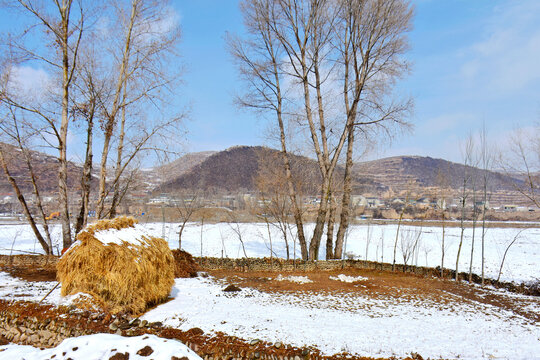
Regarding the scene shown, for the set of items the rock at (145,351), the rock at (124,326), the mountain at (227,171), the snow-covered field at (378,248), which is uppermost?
the mountain at (227,171)

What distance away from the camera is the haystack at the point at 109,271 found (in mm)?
5730

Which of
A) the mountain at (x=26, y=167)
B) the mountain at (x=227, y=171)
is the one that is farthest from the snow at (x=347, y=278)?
the mountain at (x=227, y=171)

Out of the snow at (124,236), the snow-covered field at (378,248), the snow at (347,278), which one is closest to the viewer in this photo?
the snow at (124,236)

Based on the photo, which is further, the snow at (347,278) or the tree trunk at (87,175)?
the tree trunk at (87,175)

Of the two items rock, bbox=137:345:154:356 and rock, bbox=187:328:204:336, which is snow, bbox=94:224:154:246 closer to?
rock, bbox=187:328:204:336

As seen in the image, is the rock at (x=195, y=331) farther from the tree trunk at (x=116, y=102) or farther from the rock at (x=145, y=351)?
the tree trunk at (x=116, y=102)

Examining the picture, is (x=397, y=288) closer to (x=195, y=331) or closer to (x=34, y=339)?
(x=195, y=331)

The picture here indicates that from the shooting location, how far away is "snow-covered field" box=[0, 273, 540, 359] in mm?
4566

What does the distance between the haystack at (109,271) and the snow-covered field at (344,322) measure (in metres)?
0.45

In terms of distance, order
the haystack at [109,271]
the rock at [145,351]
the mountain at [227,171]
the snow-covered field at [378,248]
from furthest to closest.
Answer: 1. the mountain at [227,171]
2. the snow-covered field at [378,248]
3. the haystack at [109,271]
4. the rock at [145,351]

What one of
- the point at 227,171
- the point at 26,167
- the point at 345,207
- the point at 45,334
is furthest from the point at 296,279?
the point at 227,171

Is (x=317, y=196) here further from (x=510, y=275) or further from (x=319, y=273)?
(x=510, y=275)

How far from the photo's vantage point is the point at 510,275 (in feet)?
42.2

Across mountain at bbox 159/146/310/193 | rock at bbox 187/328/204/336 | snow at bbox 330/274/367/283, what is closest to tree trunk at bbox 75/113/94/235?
mountain at bbox 159/146/310/193
